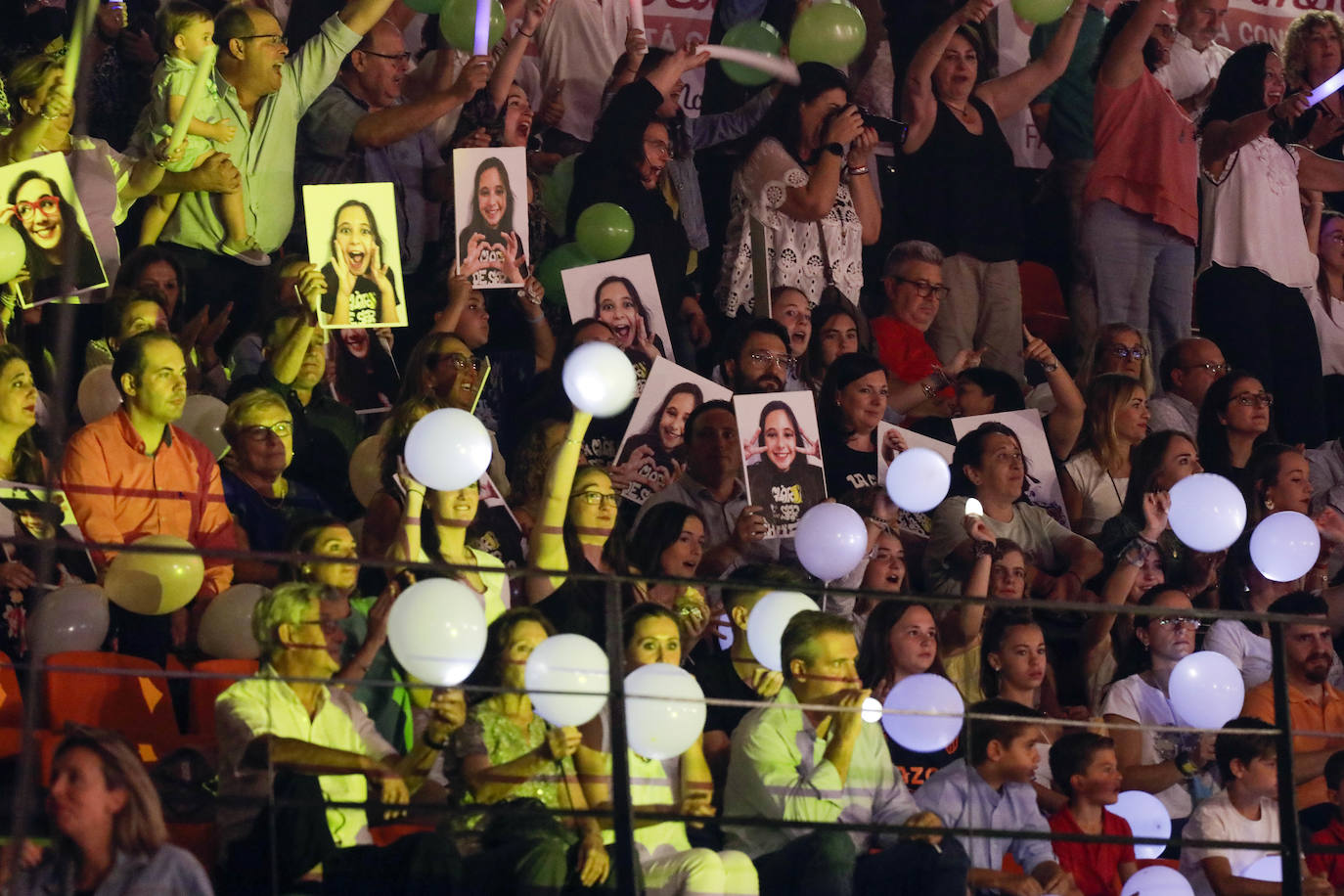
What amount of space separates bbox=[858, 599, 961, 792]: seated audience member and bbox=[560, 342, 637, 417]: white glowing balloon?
2.27ft

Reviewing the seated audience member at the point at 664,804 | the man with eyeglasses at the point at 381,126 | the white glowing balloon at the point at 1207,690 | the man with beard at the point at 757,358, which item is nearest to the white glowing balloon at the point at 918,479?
the man with beard at the point at 757,358

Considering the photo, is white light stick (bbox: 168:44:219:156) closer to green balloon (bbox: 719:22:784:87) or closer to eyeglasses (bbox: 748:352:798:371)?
eyeglasses (bbox: 748:352:798:371)

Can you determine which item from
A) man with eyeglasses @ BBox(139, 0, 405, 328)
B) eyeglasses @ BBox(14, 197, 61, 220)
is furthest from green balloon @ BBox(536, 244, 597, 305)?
eyeglasses @ BBox(14, 197, 61, 220)

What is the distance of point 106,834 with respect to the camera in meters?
2.61

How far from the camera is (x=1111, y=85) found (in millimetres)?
5461

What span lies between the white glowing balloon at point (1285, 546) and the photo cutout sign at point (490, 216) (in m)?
1.85

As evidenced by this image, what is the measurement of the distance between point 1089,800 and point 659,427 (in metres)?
1.30

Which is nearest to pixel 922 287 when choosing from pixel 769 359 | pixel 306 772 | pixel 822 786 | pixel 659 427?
pixel 769 359

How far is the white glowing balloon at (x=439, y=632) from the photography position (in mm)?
2982

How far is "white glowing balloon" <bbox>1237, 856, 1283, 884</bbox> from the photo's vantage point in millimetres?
3574

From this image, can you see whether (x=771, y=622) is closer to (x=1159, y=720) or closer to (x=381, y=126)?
(x=1159, y=720)

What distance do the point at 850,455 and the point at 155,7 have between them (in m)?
2.02

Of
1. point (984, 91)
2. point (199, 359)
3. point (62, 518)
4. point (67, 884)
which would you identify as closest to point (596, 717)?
point (67, 884)

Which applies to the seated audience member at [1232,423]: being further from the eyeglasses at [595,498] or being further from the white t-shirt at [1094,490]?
the eyeglasses at [595,498]
